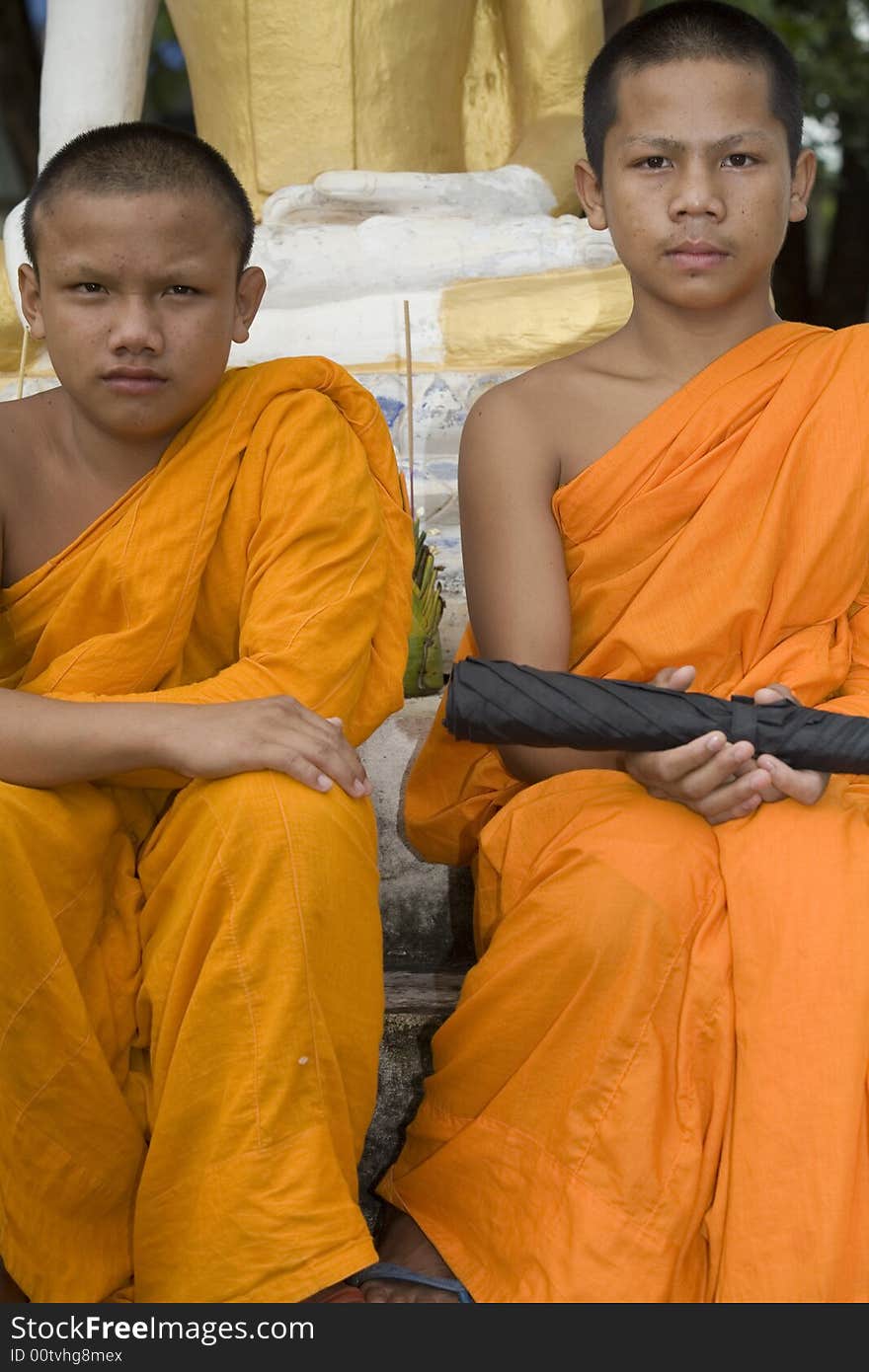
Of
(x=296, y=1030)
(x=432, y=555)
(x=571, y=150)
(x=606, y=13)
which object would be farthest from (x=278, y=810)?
(x=606, y=13)

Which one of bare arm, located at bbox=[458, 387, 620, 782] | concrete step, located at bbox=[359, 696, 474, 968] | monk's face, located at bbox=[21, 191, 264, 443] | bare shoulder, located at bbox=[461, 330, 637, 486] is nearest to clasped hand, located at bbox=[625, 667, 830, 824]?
bare arm, located at bbox=[458, 387, 620, 782]

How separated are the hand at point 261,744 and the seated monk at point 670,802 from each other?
1.07ft

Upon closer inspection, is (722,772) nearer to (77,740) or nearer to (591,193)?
(77,740)

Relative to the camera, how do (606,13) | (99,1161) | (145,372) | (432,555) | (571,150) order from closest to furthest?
(99,1161) → (145,372) → (432,555) → (571,150) → (606,13)

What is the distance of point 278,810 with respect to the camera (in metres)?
2.09

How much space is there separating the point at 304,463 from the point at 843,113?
22.3 feet

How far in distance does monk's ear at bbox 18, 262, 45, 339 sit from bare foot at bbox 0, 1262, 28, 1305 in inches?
53.7

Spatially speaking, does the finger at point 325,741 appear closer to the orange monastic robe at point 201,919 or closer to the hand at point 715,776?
the orange monastic robe at point 201,919

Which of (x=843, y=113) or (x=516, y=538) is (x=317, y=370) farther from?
(x=843, y=113)

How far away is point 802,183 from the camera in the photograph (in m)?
2.71

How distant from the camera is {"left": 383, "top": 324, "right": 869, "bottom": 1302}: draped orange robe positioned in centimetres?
200

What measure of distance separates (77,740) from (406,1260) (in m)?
0.85

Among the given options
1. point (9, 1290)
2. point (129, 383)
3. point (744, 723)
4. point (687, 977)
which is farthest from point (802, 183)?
point (9, 1290)

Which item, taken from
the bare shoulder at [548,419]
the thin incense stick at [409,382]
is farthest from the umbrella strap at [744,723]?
the thin incense stick at [409,382]
